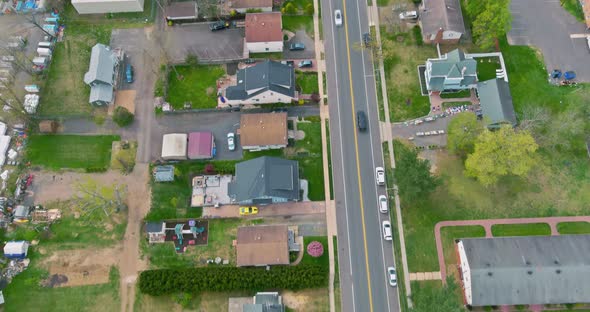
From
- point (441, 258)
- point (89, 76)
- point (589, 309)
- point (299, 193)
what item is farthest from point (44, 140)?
point (589, 309)

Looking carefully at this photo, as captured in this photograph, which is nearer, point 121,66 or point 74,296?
point 74,296

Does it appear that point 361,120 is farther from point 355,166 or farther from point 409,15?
point 409,15

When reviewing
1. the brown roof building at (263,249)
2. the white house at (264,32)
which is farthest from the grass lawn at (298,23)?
the brown roof building at (263,249)

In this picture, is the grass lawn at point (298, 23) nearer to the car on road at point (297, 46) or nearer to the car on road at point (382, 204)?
the car on road at point (297, 46)

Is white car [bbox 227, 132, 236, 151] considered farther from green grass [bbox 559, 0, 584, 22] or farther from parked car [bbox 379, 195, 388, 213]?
green grass [bbox 559, 0, 584, 22]

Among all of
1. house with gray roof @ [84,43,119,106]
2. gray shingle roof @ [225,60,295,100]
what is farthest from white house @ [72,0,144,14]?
gray shingle roof @ [225,60,295,100]

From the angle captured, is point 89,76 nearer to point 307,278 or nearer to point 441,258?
point 307,278
